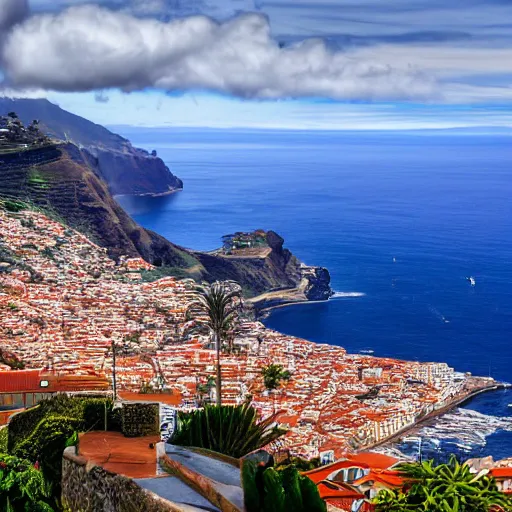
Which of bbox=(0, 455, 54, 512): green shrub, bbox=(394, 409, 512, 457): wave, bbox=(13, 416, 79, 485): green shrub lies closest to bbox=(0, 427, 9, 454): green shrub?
bbox=(13, 416, 79, 485): green shrub

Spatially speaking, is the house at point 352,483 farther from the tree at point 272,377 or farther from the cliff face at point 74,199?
the cliff face at point 74,199

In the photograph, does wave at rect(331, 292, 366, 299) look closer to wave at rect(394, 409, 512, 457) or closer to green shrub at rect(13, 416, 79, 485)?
wave at rect(394, 409, 512, 457)

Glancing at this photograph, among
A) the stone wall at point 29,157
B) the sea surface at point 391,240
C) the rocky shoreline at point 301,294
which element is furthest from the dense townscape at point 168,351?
the rocky shoreline at point 301,294

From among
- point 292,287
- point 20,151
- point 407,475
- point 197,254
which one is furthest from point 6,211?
point 407,475

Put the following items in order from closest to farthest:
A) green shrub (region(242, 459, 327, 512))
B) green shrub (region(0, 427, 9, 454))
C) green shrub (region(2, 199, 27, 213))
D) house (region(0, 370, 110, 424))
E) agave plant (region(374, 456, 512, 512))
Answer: green shrub (region(242, 459, 327, 512)), agave plant (region(374, 456, 512, 512)), green shrub (region(0, 427, 9, 454)), house (region(0, 370, 110, 424)), green shrub (region(2, 199, 27, 213))

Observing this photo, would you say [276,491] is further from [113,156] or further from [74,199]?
[113,156]

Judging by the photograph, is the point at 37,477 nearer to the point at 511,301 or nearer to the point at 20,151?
the point at 20,151
